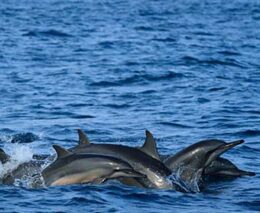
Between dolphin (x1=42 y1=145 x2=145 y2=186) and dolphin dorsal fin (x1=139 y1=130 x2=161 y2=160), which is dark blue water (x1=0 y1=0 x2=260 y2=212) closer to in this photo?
dolphin (x1=42 y1=145 x2=145 y2=186)

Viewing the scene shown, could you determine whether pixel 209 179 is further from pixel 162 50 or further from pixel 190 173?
pixel 162 50

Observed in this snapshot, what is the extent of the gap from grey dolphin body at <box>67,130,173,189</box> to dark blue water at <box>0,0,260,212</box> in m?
0.18

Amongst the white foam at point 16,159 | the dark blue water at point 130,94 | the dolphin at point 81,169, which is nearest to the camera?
the dark blue water at point 130,94

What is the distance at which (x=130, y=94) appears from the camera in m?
26.8

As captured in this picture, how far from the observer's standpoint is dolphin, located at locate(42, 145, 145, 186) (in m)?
14.8

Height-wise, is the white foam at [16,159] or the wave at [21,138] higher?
the white foam at [16,159]

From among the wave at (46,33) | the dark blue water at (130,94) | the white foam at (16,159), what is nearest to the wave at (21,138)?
the dark blue water at (130,94)

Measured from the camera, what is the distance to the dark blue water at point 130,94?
1473cm

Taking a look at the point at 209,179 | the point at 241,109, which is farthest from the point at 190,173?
the point at 241,109

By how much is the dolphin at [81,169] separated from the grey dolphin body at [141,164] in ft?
0.79

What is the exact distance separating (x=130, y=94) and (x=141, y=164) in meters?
11.8

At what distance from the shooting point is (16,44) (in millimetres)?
39938

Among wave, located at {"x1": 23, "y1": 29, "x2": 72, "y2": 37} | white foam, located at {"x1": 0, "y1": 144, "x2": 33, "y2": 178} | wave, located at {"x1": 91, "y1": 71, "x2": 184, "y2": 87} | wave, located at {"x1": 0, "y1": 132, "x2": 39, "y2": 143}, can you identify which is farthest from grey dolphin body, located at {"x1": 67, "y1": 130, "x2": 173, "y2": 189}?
wave, located at {"x1": 23, "y1": 29, "x2": 72, "y2": 37}

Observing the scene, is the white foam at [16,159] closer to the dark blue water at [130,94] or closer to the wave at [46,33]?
the dark blue water at [130,94]
